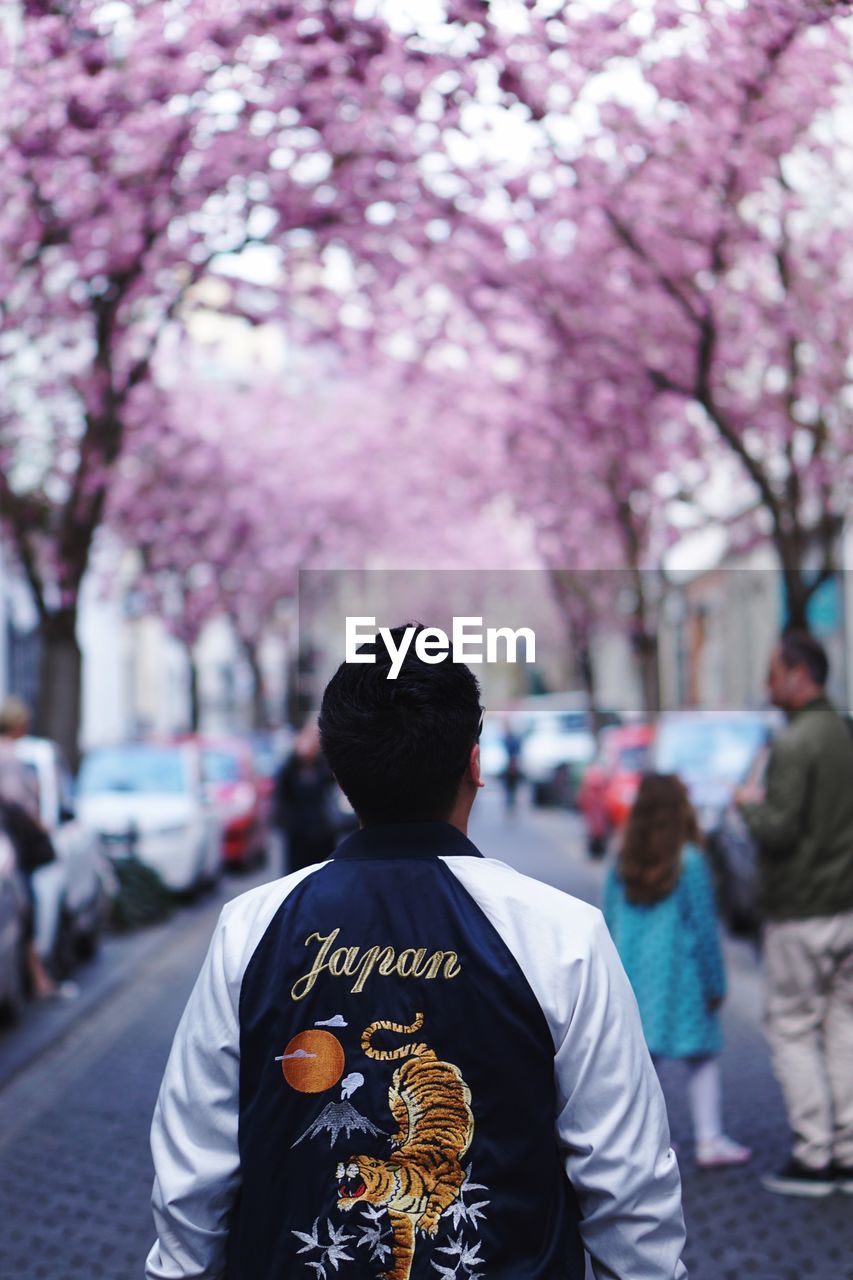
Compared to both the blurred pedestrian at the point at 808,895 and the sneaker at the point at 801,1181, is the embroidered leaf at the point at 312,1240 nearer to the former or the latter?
the blurred pedestrian at the point at 808,895

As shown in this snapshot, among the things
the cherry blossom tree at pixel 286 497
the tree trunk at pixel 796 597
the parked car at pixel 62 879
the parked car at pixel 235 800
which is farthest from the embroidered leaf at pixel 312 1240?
the cherry blossom tree at pixel 286 497

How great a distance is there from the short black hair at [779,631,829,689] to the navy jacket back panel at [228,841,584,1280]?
14.2 feet

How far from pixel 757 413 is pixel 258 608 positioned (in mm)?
28746

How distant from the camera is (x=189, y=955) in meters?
14.1

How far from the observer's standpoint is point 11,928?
9883 millimetres

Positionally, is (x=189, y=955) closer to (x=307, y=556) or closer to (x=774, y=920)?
(x=774, y=920)

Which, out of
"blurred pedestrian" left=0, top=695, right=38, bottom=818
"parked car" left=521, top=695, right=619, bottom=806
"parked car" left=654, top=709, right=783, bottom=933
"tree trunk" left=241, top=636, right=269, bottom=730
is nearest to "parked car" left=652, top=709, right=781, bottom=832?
"parked car" left=654, top=709, right=783, bottom=933

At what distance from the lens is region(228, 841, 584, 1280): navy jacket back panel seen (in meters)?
2.46

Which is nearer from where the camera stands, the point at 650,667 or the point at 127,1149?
the point at 127,1149

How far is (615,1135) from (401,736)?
2.00 ft

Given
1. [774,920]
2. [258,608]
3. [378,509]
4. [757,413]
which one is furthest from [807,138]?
[258,608]

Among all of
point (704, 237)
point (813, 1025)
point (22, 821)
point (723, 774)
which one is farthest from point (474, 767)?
point (723, 774)

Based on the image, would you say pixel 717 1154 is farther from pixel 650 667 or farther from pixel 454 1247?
pixel 650 667

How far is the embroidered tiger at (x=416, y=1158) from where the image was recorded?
2451 millimetres
